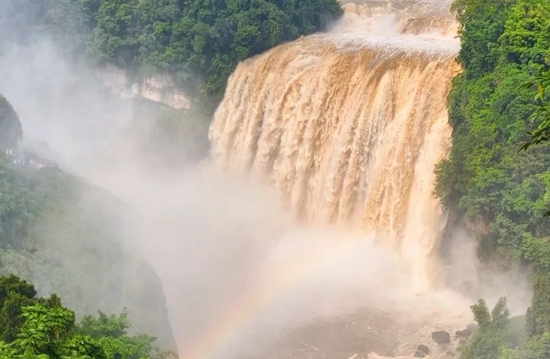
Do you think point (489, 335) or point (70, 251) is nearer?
point (489, 335)

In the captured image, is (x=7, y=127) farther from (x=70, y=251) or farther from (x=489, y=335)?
(x=489, y=335)

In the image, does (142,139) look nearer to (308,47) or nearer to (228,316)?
(308,47)

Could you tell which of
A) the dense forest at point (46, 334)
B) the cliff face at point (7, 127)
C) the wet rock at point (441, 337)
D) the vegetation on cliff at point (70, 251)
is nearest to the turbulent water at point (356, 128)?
the wet rock at point (441, 337)

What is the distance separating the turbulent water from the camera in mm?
25703

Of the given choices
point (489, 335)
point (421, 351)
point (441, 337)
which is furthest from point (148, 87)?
point (489, 335)

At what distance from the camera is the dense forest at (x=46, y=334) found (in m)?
11.1

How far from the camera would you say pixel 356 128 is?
2755 cm

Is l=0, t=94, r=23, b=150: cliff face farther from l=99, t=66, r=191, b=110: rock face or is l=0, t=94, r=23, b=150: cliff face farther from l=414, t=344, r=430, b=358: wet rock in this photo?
l=414, t=344, r=430, b=358: wet rock

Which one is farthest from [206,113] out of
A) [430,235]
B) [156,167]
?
[430,235]

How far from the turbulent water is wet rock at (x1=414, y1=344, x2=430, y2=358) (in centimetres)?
328

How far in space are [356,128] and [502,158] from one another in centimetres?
585

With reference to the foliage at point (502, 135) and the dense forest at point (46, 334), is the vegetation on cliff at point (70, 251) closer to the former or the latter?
the dense forest at point (46, 334)

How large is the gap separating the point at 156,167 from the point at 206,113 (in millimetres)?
3072

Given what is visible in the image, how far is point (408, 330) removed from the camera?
2252 cm
